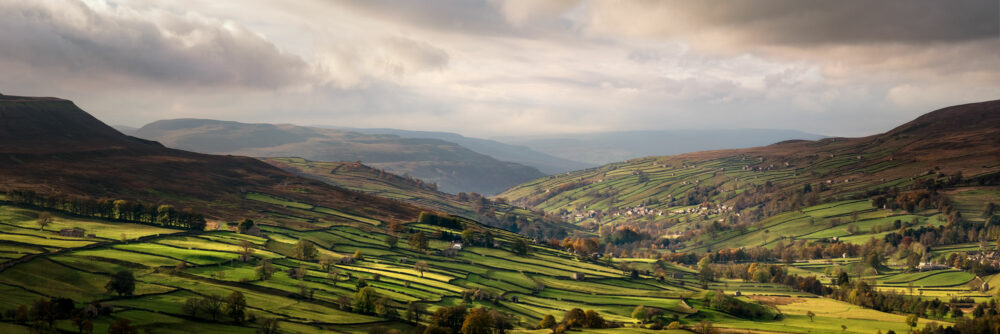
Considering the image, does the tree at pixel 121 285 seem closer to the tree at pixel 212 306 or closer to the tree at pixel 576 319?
the tree at pixel 212 306

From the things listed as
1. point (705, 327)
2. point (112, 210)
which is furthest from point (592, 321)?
point (112, 210)

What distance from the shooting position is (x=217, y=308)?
60656 mm

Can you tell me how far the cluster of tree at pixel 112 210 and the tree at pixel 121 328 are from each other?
71923mm

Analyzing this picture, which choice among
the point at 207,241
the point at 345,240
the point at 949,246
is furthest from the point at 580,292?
the point at 949,246

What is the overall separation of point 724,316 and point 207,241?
9718 cm

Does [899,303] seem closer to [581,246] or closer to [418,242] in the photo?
[581,246]

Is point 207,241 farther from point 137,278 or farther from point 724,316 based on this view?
point 724,316

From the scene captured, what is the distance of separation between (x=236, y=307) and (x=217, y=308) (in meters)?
1.93

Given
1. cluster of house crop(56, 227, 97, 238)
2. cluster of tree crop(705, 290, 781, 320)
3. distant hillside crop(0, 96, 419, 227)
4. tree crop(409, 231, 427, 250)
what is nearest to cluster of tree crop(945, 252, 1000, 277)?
cluster of tree crop(705, 290, 781, 320)

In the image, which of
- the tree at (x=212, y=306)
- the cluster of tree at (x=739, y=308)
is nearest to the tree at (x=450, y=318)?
the tree at (x=212, y=306)

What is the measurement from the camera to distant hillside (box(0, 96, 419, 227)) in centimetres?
14075

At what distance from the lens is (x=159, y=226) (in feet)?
366

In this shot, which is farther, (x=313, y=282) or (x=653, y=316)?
(x=653, y=316)

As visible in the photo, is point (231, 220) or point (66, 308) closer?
point (66, 308)
